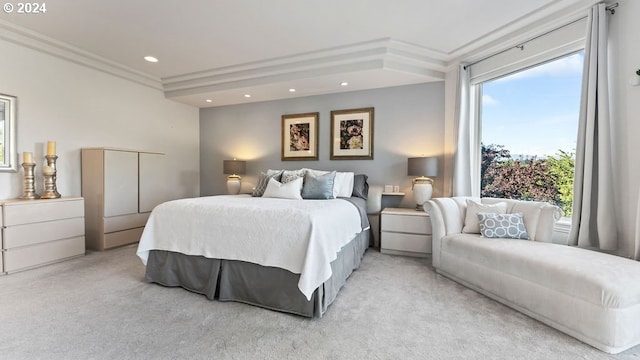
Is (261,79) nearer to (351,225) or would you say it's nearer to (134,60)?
(134,60)

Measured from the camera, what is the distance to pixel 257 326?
77.4 inches

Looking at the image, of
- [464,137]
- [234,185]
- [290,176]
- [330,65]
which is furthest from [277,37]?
[464,137]

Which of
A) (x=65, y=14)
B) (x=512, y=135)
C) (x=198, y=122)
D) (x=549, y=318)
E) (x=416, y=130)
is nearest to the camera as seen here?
(x=549, y=318)

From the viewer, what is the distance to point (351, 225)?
2.87 m

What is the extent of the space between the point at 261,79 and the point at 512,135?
3.54 meters

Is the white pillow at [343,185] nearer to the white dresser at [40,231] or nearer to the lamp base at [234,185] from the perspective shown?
the lamp base at [234,185]

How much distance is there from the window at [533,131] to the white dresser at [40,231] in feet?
17.5

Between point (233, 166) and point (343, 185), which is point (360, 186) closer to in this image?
point (343, 185)

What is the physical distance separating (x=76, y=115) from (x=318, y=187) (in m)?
3.46

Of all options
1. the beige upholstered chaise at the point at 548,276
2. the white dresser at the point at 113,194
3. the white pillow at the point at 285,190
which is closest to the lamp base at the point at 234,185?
the white dresser at the point at 113,194

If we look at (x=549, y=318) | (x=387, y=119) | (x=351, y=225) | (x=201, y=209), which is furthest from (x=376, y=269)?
(x=387, y=119)

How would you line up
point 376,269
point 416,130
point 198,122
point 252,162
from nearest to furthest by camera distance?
point 376,269 < point 416,130 < point 252,162 < point 198,122

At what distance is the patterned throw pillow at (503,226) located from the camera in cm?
268

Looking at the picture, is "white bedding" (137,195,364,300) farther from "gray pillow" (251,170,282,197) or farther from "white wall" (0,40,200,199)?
"white wall" (0,40,200,199)
